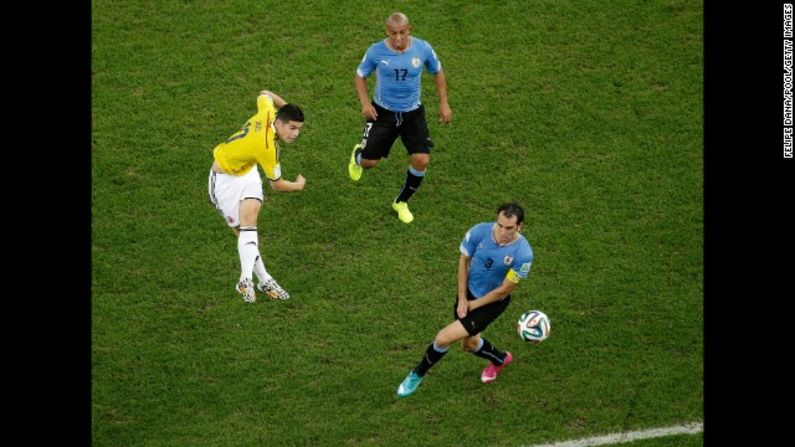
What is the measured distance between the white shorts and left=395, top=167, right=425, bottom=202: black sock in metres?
1.97

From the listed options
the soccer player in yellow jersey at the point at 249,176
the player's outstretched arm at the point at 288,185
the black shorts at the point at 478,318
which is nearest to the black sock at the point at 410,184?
the soccer player in yellow jersey at the point at 249,176

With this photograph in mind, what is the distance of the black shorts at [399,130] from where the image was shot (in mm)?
12883

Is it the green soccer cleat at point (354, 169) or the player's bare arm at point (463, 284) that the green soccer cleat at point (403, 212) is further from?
the player's bare arm at point (463, 284)

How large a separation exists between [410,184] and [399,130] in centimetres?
64

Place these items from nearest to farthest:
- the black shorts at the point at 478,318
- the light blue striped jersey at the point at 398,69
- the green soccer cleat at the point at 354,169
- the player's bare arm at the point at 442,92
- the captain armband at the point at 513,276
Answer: the captain armband at the point at 513,276 < the black shorts at the point at 478,318 < the light blue striped jersey at the point at 398,69 < the player's bare arm at the point at 442,92 < the green soccer cleat at the point at 354,169

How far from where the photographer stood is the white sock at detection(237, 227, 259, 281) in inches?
461

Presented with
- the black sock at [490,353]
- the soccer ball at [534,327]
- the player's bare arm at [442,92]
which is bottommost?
the black sock at [490,353]

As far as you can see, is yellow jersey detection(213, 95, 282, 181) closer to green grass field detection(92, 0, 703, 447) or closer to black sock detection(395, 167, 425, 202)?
green grass field detection(92, 0, 703, 447)

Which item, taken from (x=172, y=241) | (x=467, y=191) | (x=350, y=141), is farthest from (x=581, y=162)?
(x=172, y=241)

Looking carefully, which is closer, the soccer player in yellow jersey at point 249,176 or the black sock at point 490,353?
the black sock at point 490,353

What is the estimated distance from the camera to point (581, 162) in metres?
14.0

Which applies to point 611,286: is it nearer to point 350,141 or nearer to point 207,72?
point 350,141

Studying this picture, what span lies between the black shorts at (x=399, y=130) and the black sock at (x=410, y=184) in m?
0.24

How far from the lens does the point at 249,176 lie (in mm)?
11852
